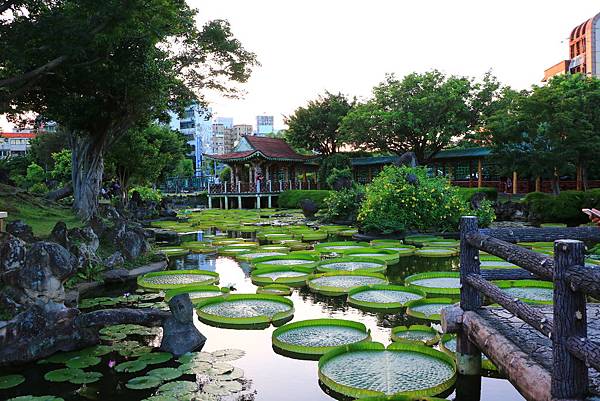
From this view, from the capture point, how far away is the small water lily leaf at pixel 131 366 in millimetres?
4477

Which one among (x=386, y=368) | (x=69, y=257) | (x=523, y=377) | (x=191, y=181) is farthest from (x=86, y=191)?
(x=191, y=181)

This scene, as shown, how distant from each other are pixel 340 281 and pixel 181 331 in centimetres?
360

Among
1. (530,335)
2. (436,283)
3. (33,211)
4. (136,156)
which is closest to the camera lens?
(530,335)

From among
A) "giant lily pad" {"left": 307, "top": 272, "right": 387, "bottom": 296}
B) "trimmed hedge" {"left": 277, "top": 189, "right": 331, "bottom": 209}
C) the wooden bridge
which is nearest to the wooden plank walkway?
the wooden bridge

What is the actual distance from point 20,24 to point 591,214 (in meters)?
9.74

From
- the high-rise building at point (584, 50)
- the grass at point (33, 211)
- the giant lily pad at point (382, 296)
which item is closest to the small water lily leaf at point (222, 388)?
the giant lily pad at point (382, 296)

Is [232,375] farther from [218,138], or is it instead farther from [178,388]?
[218,138]

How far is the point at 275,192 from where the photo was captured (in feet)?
111

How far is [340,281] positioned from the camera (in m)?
8.16

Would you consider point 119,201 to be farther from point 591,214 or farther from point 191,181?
point 191,181

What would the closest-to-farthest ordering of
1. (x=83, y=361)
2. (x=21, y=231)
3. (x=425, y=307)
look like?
(x=83, y=361)
(x=425, y=307)
(x=21, y=231)

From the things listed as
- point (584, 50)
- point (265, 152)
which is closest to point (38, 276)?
point (265, 152)

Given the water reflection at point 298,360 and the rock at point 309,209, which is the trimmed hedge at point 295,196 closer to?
the rock at point 309,209

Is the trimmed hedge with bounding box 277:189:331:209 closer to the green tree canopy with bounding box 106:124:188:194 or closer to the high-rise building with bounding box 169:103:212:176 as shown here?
the green tree canopy with bounding box 106:124:188:194
